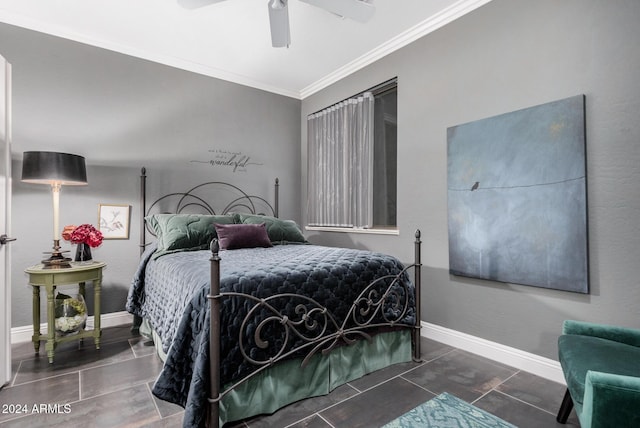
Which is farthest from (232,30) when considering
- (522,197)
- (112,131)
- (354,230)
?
(522,197)

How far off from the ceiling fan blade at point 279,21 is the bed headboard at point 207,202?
5.99 ft

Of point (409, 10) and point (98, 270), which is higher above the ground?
point (409, 10)

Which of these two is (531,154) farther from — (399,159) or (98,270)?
(98,270)

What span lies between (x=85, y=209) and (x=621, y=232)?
4.00 meters

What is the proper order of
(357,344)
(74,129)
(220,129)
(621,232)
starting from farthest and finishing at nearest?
1. (220,129)
2. (74,129)
3. (357,344)
4. (621,232)

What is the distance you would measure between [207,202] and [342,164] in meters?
1.60

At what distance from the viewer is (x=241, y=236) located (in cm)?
281

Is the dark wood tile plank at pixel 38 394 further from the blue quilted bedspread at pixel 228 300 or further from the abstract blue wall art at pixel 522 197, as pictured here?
the abstract blue wall art at pixel 522 197

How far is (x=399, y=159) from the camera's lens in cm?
309

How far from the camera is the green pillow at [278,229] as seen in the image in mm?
3184

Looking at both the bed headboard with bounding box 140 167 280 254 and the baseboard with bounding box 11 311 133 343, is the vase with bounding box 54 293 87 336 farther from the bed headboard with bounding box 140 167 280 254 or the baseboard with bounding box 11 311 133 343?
the bed headboard with bounding box 140 167 280 254

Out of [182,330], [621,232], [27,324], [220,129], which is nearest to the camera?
[182,330]

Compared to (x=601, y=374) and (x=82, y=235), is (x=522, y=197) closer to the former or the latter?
(x=601, y=374)

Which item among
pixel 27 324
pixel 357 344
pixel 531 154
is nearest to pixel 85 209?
pixel 27 324
